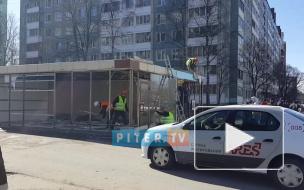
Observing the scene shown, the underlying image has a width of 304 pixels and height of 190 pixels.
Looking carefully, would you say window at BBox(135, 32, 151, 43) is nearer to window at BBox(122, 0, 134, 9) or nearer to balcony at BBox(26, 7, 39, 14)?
window at BBox(122, 0, 134, 9)

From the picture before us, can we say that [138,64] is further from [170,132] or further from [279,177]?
[279,177]

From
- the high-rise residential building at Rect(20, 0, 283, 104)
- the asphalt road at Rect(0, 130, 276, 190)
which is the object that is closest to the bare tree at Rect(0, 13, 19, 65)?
the high-rise residential building at Rect(20, 0, 283, 104)

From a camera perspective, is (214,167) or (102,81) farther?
(102,81)

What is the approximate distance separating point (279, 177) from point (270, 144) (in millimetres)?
637

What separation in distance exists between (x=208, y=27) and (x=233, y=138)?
35866 millimetres

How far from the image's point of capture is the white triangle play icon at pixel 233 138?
597cm

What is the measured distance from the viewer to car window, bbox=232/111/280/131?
5.80 metres

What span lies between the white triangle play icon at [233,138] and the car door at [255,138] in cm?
6

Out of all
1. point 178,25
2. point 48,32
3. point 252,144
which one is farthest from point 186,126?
point 48,32

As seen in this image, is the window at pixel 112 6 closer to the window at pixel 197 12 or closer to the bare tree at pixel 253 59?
the window at pixel 197 12

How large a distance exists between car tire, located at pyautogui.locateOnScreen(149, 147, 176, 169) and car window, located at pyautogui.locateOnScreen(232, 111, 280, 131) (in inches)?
67.5

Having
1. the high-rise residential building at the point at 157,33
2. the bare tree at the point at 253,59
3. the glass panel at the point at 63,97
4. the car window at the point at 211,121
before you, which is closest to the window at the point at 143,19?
the high-rise residential building at the point at 157,33

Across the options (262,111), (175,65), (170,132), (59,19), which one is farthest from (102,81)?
(59,19)

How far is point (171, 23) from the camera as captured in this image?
47.4 meters
